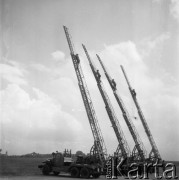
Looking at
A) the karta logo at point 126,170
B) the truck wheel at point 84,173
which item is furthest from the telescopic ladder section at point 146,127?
the truck wheel at point 84,173

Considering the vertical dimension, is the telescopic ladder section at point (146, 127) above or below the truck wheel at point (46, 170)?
above

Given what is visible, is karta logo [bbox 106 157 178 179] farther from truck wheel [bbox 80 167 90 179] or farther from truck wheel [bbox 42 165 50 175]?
truck wheel [bbox 42 165 50 175]

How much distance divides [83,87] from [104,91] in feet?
12.1

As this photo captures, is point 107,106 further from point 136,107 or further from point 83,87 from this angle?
point 136,107

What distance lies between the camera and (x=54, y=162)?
27141 mm

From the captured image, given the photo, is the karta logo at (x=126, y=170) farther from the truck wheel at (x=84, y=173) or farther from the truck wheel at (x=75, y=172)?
the truck wheel at (x=75, y=172)

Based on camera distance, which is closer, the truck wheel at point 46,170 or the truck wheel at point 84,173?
the truck wheel at point 84,173

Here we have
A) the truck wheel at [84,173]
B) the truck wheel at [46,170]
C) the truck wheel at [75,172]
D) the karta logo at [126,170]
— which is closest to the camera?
the truck wheel at [84,173]

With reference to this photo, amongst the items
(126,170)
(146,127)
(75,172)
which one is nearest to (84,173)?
(75,172)

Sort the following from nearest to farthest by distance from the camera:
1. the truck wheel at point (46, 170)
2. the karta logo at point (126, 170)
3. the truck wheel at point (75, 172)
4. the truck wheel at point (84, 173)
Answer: the truck wheel at point (84, 173) → the truck wheel at point (75, 172) → the karta logo at point (126, 170) → the truck wheel at point (46, 170)

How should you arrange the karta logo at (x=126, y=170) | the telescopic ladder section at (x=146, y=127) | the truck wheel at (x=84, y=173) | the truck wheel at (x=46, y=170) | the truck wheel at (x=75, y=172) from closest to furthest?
the truck wheel at (x=84, y=173) → the truck wheel at (x=75, y=172) → the karta logo at (x=126, y=170) → the truck wheel at (x=46, y=170) → the telescopic ladder section at (x=146, y=127)

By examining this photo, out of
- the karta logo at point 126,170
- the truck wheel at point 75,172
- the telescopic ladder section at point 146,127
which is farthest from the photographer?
the telescopic ladder section at point 146,127

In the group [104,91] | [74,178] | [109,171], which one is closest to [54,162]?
[74,178]

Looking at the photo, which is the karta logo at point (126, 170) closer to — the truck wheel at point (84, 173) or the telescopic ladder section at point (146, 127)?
the truck wheel at point (84, 173)
